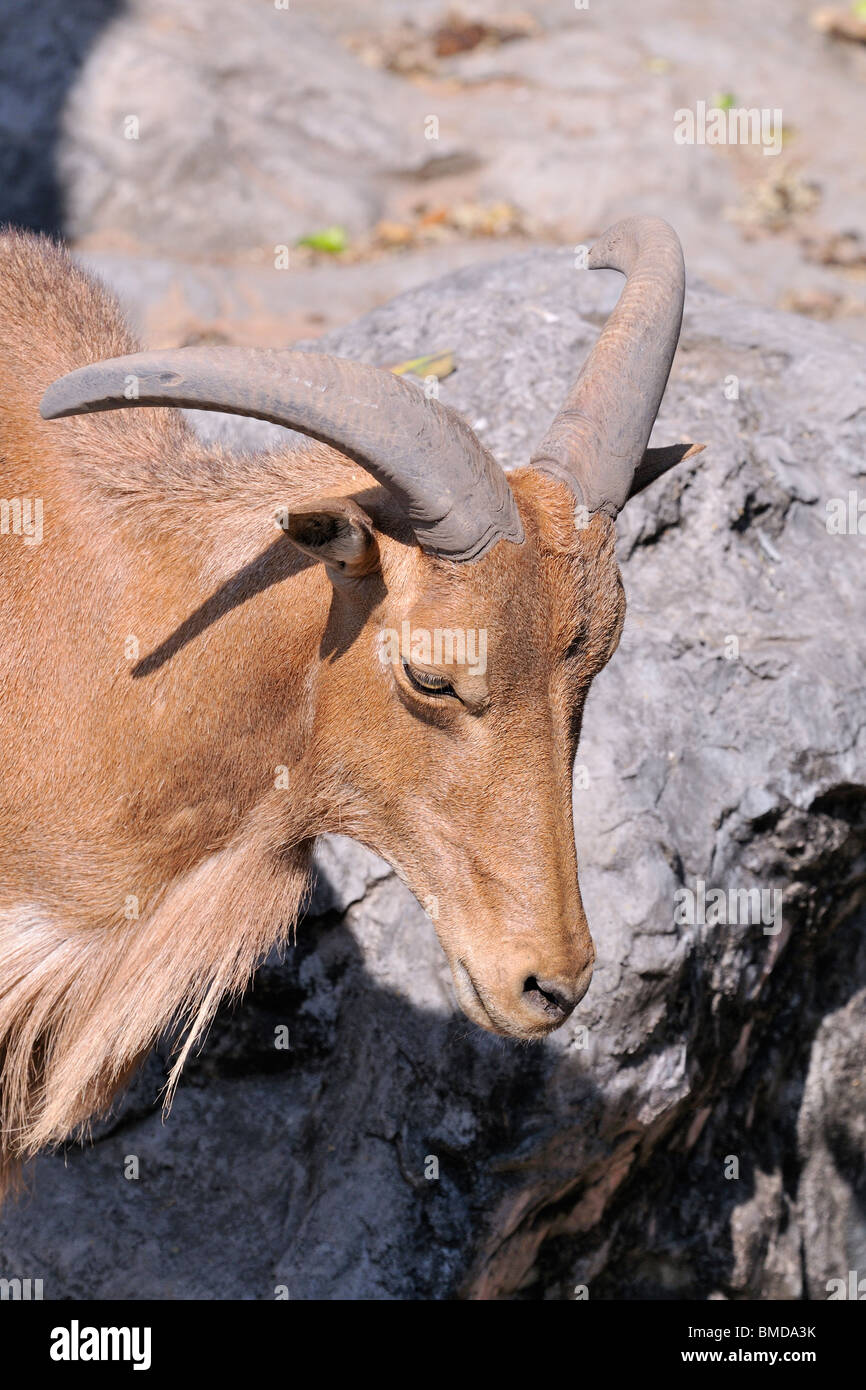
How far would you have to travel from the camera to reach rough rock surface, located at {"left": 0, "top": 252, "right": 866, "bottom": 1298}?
179 inches

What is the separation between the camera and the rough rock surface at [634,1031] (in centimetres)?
455

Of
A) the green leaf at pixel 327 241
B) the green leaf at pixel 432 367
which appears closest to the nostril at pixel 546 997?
the green leaf at pixel 432 367

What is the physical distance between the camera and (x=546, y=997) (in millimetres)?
3412

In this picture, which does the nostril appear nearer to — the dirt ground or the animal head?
the animal head

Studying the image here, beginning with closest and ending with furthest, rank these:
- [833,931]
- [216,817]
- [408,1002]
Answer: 1. [216,817]
2. [408,1002]
3. [833,931]

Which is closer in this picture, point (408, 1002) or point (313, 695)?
point (313, 695)

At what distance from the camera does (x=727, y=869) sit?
5020mm

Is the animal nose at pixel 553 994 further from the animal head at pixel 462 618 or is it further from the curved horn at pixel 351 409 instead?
the curved horn at pixel 351 409

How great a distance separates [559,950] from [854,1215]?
3.15 metres

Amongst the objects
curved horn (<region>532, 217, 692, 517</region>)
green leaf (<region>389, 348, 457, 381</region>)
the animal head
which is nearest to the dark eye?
the animal head

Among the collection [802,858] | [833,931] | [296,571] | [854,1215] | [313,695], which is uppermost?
[296,571]

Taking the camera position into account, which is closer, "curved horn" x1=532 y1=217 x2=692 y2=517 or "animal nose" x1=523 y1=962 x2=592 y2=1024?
"animal nose" x1=523 y1=962 x2=592 y2=1024

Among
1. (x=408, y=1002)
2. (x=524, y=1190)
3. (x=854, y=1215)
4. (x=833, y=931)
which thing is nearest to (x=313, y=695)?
(x=408, y=1002)
